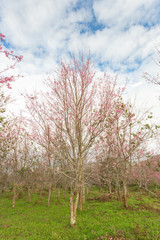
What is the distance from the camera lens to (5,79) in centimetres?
452

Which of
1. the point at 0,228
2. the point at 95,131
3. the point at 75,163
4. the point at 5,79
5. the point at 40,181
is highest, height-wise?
the point at 5,79

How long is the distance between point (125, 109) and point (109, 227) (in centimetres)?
793

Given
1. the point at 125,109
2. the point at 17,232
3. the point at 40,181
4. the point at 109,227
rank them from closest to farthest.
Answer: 1. the point at 109,227
2. the point at 17,232
3. the point at 125,109
4. the point at 40,181

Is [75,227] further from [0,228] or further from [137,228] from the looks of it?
[0,228]

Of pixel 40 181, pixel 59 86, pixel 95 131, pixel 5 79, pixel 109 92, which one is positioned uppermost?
pixel 59 86

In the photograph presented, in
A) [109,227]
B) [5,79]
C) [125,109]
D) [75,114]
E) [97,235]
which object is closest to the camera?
[5,79]

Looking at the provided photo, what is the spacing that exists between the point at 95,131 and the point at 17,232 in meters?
7.47

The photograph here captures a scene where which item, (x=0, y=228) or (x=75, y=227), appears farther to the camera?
(x=0, y=228)

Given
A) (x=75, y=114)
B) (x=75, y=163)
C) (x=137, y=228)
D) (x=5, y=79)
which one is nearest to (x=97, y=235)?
(x=137, y=228)

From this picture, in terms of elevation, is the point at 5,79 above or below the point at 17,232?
above

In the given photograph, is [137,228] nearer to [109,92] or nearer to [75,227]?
[75,227]

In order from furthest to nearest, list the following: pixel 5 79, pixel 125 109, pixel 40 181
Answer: pixel 40 181 < pixel 125 109 < pixel 5 79

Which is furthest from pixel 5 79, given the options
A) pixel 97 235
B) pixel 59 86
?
pixel 97 235

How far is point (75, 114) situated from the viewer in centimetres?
775
